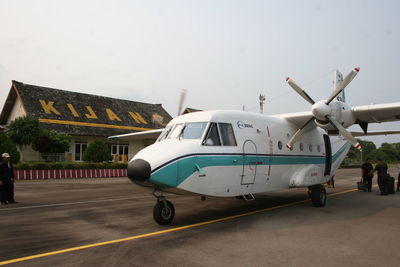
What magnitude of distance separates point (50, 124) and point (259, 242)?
1065 inches

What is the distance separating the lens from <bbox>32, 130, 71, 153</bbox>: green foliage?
985 inches

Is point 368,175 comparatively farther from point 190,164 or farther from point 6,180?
point 6,180

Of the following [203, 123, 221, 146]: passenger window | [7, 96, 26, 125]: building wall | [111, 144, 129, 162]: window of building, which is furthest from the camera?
[111, 144, 129, 162]: window of building

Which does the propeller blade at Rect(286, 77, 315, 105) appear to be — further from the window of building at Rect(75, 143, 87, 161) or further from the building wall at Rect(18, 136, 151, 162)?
the window of building at Rect(75, 143, 87, 161)

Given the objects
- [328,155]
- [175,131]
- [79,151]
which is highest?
[175,131]

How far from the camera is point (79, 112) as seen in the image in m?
32.2

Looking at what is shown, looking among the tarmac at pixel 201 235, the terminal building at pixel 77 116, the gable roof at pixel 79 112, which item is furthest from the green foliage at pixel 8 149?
the tarmac at pixel 201 235

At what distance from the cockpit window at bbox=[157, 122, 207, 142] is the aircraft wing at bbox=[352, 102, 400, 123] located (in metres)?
6.58

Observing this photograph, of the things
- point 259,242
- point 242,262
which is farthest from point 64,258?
point 259,242

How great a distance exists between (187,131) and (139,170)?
2.00 meters

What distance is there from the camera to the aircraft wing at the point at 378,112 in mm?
10733

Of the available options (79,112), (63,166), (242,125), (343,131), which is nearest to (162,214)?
(242,125)

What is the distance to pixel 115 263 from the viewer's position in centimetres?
479

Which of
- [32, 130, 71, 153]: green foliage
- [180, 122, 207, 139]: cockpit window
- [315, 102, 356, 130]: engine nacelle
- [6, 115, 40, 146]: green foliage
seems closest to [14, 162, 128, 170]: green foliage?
[32, 130, 71, 153]: green foliage
